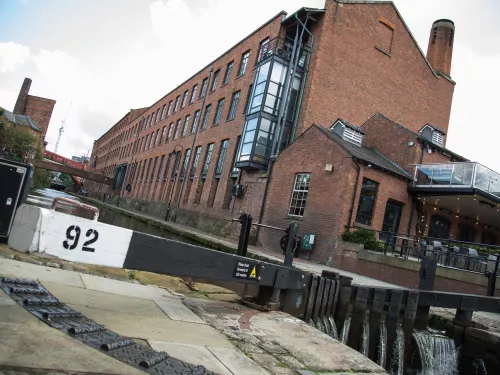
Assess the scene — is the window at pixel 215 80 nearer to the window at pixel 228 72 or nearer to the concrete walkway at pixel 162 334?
the window at pixel 228 72

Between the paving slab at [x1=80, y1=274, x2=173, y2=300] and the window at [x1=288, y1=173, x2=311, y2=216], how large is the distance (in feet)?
37.3

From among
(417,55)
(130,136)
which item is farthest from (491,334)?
(130,136)

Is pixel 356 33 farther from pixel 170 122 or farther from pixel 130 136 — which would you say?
pixel 130 136

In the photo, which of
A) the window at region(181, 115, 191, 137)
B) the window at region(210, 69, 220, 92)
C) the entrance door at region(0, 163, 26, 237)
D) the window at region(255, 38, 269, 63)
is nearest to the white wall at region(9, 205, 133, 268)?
the entrance door at region(0, 163, 26, 237)

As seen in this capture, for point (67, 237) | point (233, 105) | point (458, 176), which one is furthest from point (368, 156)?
point (67, 237)

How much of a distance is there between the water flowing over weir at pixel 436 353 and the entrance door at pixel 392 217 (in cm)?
945

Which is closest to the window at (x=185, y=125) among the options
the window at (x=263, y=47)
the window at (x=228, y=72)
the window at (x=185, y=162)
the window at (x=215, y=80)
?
the window at (x=185, y=162)

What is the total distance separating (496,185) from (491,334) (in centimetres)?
1113

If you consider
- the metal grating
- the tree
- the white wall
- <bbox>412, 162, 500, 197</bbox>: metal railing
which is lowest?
the metal grating

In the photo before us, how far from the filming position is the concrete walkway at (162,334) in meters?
2.18

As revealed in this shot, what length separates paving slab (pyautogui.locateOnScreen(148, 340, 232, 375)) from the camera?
Answer: 2.61 meters

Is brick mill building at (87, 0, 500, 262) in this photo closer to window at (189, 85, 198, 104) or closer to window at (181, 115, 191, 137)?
window at (181, 115, 191, 137)

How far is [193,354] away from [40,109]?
71494 millimetres

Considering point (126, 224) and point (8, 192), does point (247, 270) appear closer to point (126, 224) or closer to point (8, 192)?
point (8, 192)
